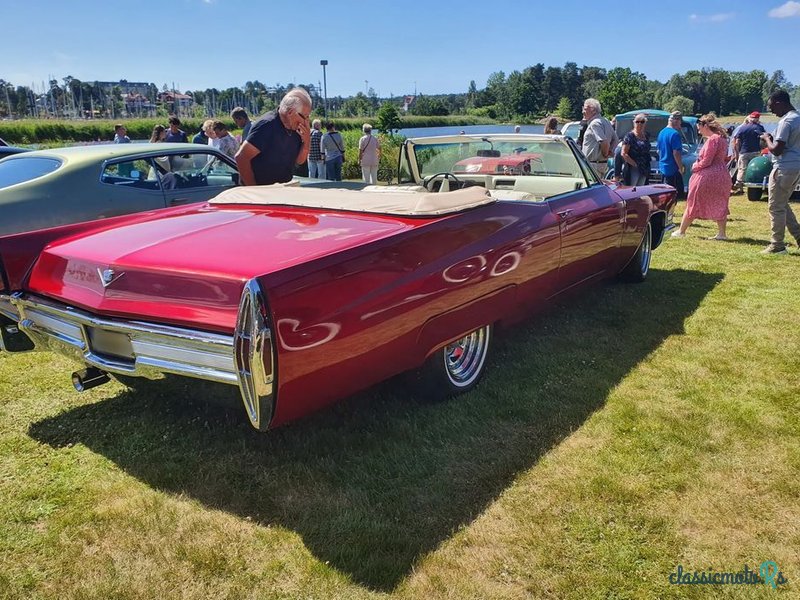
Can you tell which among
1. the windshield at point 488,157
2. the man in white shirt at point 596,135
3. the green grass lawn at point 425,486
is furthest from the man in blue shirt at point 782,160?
the green grass lawn at point 425,486

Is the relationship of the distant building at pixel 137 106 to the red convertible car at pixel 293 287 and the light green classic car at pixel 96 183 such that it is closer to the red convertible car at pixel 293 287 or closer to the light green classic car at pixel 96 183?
the light green classic car at pixel 96 183

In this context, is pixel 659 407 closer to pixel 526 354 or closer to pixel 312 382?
pixel 526 354

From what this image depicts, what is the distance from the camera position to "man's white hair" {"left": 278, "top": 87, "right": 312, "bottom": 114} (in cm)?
464

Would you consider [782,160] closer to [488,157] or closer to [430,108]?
[488,157]

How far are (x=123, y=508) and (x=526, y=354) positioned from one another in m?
2.43

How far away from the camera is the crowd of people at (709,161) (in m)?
6.35

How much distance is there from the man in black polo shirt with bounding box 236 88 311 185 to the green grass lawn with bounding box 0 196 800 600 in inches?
76.8

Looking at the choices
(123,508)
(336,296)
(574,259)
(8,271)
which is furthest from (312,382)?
(574,259)

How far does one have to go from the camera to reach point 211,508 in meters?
2.39

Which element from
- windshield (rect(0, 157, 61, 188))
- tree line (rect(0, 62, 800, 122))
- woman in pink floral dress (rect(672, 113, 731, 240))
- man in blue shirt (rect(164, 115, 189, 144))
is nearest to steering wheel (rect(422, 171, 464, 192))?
windshield (rect(0, 157, 61, 188))

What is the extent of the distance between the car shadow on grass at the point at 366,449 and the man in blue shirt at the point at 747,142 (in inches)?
362

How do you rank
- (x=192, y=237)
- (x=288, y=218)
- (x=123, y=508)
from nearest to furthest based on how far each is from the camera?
1. (x=123, y=508)
2. (x=192, y=237)
3. (x=288, y=218)

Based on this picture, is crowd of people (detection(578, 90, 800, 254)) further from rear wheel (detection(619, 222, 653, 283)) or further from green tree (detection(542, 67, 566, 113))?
green tree (detection(542, 67, 566, 113))

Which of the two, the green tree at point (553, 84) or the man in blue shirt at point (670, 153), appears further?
the green tree at point (553, 84)
